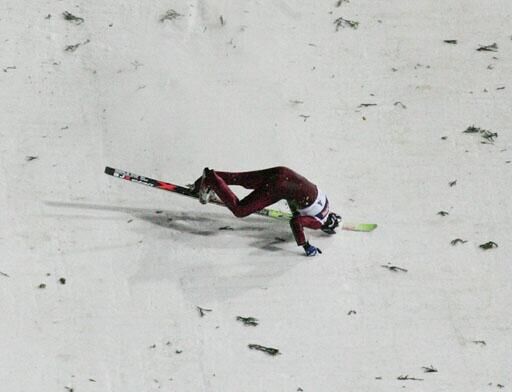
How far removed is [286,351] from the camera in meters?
6.79

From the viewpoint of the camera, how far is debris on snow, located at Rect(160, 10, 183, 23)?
841cm

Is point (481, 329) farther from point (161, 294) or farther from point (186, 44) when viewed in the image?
point (186, 44)

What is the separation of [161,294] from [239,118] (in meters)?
1.97

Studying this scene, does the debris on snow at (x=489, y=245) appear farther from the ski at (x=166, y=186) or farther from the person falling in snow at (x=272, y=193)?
the ski at (x=166, y=186)

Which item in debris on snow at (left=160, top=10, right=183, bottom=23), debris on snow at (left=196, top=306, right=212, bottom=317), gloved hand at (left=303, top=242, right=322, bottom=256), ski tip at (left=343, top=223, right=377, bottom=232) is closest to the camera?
debris on snow at (left=196, top=306, right=212, bottom=317)

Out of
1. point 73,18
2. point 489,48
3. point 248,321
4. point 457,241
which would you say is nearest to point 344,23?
point 489,48

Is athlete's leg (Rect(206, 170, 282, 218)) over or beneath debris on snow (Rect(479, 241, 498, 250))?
over

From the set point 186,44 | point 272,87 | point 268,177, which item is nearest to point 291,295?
point 268,177

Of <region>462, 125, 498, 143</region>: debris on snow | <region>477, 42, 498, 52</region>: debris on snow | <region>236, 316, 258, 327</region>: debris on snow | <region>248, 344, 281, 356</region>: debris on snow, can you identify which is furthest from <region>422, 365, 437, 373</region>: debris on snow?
<region>477, 42, 498, 52</region>: debris on snow

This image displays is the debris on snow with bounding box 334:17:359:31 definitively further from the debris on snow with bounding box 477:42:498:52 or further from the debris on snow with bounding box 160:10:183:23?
the debris on snow with bounding box 160:10:183:23

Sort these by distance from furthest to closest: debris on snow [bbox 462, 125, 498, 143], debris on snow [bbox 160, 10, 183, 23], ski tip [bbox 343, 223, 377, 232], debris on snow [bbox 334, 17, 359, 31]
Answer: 1. debris on snow [bbox 334, 17, 359, 31]
2. debris on snow [bbox 160, 10, 183, 23]
3. debris on snow [bbox 462, 125, 498, 143]
4. ski tip [bbox 343, 223, 377, 232]

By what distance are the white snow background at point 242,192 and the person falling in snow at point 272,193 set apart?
→ 392 millimetres

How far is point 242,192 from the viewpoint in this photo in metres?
7.55

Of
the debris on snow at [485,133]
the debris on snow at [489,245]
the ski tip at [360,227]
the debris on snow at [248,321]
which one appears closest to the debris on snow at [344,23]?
the debris on snow at [485,133]
